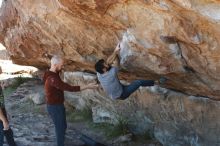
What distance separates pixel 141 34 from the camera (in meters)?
7.09

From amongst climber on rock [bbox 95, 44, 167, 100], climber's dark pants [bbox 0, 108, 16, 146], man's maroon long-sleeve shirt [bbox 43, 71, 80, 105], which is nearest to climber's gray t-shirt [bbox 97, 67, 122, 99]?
climber on rock [bbox 95, 44, 167, 100]

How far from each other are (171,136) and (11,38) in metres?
4.77

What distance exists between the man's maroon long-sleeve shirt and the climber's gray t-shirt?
500 millimetres

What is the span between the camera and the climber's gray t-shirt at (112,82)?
7.84 m

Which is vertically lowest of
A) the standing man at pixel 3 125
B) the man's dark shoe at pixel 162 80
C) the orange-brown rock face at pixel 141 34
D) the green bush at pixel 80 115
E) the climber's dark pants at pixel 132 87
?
the green bush at pixel 80 115

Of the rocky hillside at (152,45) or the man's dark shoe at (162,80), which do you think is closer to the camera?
the rocky hillside at (152,45)

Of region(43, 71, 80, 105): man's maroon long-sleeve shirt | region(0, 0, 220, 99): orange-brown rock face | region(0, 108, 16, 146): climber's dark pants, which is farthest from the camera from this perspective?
region(0, 108, 16, 146): climber's dark pants

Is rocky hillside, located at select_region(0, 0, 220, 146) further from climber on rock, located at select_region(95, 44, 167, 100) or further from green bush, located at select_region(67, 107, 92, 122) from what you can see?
green bush, located at select_region(67, 107, 92, 122)

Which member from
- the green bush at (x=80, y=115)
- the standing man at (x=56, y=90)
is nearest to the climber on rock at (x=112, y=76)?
the standing man at (x=56, y=90)

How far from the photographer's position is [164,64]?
7.43 metres

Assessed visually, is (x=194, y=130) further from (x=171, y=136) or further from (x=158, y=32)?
(x=158, y=32)

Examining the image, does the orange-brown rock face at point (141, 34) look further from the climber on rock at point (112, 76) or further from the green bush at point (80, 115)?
the green bush at point (80, 115)

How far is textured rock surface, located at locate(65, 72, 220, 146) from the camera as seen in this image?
7.90 meters

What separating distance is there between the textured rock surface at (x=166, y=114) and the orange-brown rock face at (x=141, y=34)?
9.0 inches
